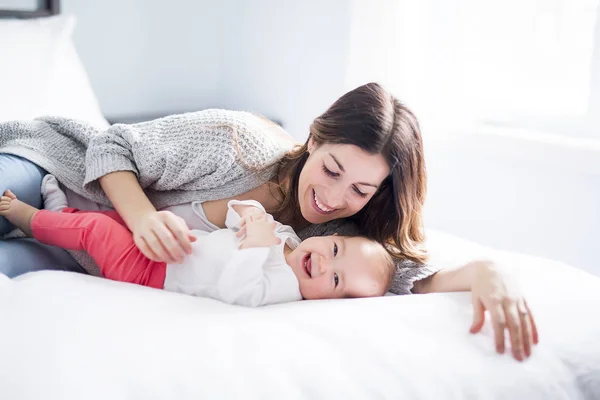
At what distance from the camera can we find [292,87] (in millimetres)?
2721

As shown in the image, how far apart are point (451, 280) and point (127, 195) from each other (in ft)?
2.10

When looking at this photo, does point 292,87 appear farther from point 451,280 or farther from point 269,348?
point 269,348

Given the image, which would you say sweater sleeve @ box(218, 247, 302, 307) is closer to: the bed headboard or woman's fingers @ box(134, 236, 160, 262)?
woman's fingers @ box(134, 236, 160, 262)

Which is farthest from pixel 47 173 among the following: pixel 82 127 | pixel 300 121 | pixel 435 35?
pixel 435 35

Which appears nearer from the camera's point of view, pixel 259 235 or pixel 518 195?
pixel 259 235

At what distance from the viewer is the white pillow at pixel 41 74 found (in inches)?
73.6

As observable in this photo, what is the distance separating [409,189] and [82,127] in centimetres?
77

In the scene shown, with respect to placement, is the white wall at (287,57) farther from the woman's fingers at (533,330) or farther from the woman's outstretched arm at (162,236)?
the woman's fingers at (533,330)

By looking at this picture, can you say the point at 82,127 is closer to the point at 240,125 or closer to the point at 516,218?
the point at 240,125

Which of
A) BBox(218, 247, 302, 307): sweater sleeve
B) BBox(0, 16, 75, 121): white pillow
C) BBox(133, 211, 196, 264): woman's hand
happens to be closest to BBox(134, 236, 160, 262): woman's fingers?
BBox(133, 211, 196, 264): woman's hand

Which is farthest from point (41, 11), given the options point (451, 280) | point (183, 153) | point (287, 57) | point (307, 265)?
point (451, 280)

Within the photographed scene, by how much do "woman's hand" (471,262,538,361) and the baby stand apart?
0.21 m

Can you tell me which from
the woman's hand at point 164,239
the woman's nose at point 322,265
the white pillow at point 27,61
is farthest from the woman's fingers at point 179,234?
the white pillow at point 27,61

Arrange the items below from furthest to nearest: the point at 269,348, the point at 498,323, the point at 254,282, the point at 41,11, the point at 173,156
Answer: the point at 41,11
the point at 173,156
the point at 254,282
the point at 498,323
the point at 269,348
